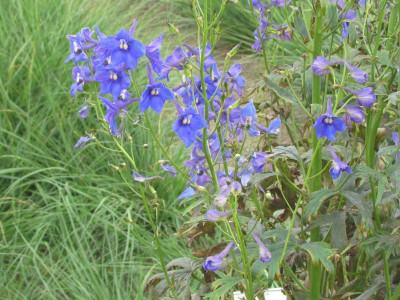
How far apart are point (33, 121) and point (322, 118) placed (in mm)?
2364

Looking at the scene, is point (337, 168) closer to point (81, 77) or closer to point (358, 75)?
point (358, 75)

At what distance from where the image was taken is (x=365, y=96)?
1427 mm

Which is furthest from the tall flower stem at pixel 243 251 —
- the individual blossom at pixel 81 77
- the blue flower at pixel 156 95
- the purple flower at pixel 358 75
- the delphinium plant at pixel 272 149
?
the individual blossom at pixel 81 77

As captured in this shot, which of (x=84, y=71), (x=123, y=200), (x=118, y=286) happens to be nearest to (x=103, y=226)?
(x=123, y=200)

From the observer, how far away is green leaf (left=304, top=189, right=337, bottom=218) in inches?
60.4

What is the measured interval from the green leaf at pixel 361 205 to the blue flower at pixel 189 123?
14.5 inches

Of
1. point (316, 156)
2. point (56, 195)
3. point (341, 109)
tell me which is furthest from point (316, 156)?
point (56, 195)

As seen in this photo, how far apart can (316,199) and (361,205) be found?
10 centimetres

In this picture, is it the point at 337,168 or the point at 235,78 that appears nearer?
the point at 337,168

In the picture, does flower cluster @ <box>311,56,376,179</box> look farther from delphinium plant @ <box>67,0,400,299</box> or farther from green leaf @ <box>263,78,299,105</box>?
green leaf @ <box>263,78,299,105</box>

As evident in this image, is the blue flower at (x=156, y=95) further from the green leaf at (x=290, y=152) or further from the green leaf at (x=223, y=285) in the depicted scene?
the green leaf at (x=223, y=285)

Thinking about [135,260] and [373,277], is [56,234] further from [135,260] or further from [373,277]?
[373,277]

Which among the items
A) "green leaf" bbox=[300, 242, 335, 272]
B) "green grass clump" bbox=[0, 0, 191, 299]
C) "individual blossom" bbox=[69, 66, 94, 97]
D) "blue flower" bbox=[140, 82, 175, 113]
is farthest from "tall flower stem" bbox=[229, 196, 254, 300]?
"green grass clump" bbox=[0, 0, 191, 299]

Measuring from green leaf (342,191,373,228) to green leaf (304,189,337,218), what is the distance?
4 cm
